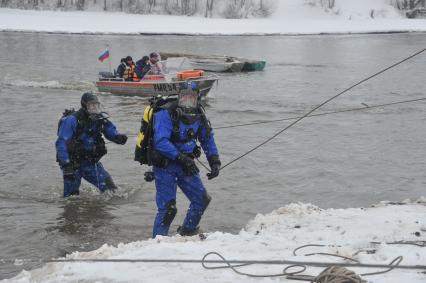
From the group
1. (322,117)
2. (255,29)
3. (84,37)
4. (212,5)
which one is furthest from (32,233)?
(212,5)

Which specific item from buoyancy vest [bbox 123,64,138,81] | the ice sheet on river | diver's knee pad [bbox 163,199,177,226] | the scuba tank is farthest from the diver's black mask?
the ice sheet on river

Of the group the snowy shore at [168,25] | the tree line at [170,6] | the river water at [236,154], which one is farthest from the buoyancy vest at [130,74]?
the tree line at [170,6]

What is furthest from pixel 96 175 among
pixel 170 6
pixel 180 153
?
pixel 170 6

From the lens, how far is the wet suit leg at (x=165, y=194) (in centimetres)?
713

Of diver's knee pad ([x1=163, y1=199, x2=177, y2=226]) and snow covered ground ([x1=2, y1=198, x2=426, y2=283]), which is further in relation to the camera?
diver's knee pad ([x1=163, y1=199, x2=177, y2=226])

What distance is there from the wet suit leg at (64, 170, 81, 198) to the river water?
0.25 metres

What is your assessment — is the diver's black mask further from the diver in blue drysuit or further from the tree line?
the tree line

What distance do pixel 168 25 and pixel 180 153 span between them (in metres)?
54.1

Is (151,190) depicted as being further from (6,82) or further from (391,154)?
(6,82)

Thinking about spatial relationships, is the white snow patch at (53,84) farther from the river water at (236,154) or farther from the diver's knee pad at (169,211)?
the diver's knee pad at (169,211)

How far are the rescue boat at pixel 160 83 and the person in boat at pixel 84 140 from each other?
392 inches

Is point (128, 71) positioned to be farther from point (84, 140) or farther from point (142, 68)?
point (84, 140)

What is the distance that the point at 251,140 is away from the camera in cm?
1486

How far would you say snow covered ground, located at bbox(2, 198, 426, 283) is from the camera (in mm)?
5195
